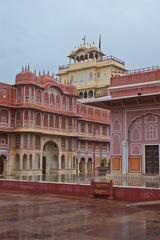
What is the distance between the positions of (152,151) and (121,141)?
1966 mm

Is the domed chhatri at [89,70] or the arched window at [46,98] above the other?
the domed chhatri at [89,70]

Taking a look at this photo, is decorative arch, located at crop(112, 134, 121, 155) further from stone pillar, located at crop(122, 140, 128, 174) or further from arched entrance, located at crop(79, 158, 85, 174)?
arched entrance, located at crop(79, 158, 85, 174)

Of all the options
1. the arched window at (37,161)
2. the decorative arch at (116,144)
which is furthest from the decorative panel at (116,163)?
the arched window at (37,161)

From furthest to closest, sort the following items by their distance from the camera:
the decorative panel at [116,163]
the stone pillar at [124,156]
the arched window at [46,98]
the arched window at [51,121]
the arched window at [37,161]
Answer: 1. the arched window at [51,121]
2. the arched window at [46,98]
3. the arched window at [37,161]
4. the decorative panel at [116,163]
5. the stone pillar at [124,156]

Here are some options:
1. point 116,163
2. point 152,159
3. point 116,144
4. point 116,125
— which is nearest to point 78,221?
point 152,159

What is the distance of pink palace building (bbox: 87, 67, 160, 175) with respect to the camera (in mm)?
21078

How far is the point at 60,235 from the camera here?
298 inches

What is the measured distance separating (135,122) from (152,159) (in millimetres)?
2373

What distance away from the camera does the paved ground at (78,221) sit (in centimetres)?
757

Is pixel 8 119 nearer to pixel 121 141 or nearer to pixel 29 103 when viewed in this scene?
pixel 29 103

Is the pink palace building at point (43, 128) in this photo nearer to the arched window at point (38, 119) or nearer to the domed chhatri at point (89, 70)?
the arched window at point (38, 119)

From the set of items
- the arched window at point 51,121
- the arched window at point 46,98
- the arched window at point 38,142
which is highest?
the arched window at point 46,98

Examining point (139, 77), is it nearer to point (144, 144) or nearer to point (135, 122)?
point (135, 122)

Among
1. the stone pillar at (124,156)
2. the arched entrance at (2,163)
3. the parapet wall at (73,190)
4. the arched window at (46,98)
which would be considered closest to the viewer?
the parapet wall at (73,190)
